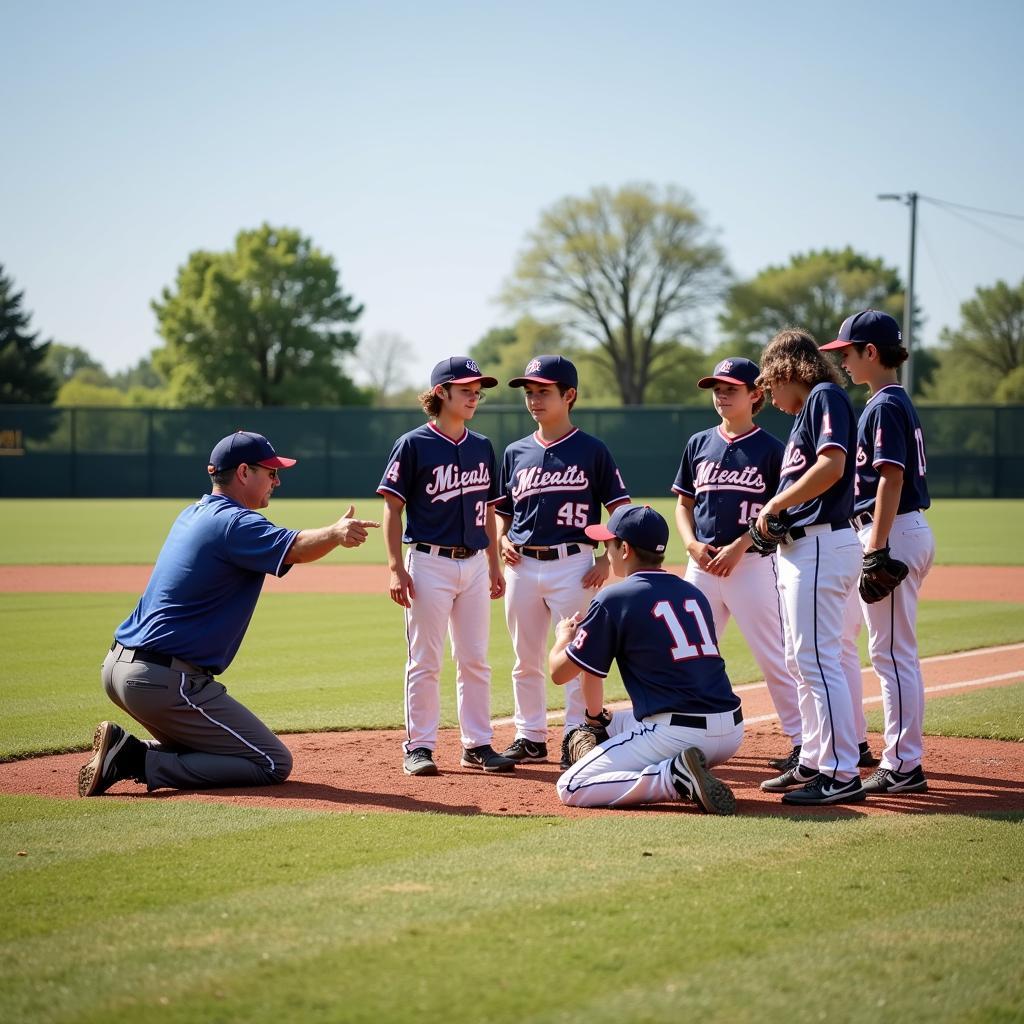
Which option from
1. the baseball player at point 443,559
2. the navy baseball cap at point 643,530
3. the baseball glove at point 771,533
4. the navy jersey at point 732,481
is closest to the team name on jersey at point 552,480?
the baseball player at point 443,559

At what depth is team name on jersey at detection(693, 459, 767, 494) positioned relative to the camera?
600cm

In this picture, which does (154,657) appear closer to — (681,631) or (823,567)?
(681,631)

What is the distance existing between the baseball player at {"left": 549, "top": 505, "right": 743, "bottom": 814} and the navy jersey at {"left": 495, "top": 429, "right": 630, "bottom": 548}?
1042mm

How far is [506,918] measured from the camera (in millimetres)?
3402

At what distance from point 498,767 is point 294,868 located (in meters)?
1.95

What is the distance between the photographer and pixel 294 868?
156 inches

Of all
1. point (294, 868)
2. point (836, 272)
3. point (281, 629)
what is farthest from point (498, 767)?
point (836, 272)

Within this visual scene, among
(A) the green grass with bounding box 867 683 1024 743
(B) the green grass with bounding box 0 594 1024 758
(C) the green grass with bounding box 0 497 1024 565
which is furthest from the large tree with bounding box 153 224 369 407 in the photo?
(A) the green grass with bounding box 867 683 1024 743

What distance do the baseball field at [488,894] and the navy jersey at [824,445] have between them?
117 centimetres

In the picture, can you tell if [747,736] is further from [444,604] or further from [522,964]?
[522,964]

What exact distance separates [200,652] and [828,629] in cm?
264

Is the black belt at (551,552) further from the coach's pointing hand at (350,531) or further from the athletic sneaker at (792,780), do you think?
the athletic sneaker at (792,780)

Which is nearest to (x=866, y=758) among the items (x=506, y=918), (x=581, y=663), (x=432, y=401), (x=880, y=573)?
(x=880, y=573)

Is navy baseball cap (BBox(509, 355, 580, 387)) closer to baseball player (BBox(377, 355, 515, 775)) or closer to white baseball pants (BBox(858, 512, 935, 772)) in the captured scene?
baseball player (BBox(377, 355, 515, 775))
